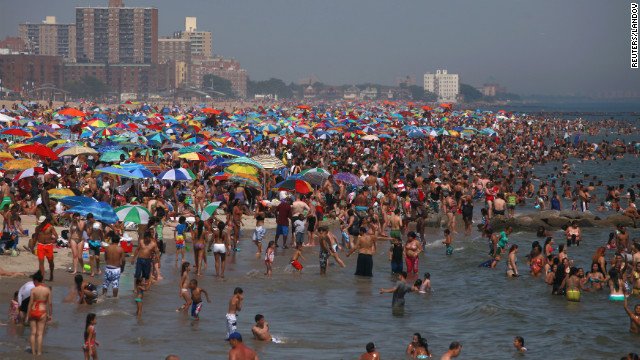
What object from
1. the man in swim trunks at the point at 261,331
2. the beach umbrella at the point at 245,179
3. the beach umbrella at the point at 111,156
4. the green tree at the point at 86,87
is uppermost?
the green tree at the point at 86,87

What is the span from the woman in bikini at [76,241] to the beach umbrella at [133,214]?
2.44 ft

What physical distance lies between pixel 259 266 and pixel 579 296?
654cm

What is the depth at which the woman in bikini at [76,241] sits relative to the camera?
45.3 ft

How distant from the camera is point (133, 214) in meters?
14.3

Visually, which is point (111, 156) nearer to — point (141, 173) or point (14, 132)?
point (141, 173)

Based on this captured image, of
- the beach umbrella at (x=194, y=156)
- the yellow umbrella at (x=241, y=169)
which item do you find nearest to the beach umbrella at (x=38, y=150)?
the beach umbrella at (x=194, y=156)

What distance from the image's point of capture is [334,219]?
21562 millimetres

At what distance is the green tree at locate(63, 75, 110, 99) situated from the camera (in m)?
161

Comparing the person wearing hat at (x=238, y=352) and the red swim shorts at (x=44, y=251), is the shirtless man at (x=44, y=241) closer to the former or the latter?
the red swim shorts at (x=44, y=251)

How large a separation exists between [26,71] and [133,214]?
147849mm

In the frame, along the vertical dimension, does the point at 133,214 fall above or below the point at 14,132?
below

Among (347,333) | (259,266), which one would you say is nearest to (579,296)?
(347,333)

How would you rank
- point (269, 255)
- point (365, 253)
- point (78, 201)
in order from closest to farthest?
1. point (78, 201)
2. point (269, 255)
3. point (365, 253)

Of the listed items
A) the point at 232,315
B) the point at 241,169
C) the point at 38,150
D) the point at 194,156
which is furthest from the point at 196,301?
the point at 194,156
